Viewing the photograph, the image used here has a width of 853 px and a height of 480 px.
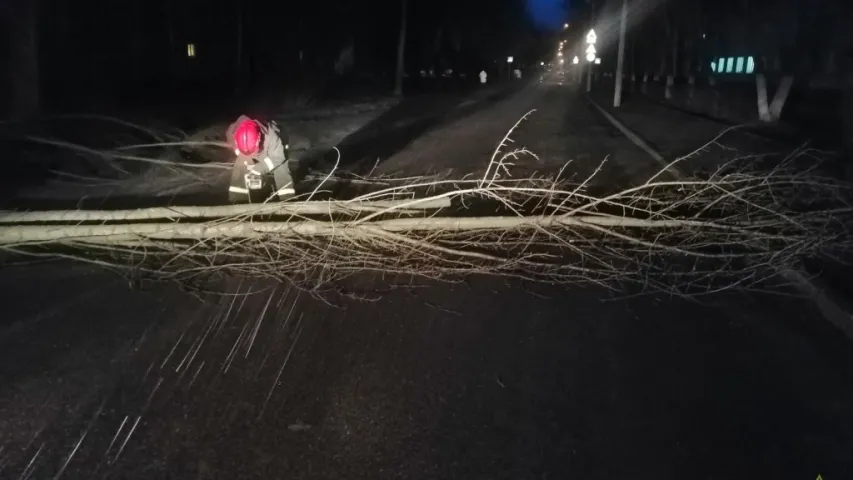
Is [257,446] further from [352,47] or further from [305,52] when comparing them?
[352,47]

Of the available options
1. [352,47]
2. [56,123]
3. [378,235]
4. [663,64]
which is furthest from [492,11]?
[378,235]

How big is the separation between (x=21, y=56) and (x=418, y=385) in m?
14.1

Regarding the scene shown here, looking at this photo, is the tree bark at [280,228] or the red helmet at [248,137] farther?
the red helmet at [248,137]

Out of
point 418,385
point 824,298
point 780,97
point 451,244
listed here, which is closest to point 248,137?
point 451,244

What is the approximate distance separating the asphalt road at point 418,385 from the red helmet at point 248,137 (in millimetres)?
2227

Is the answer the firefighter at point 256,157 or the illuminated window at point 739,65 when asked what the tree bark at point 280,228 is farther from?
the illuminated window at point 739,65

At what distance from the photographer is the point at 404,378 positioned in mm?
4254

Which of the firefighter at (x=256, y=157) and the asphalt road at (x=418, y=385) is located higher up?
the firefighter at (x=256, y=157)

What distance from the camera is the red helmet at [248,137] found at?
25.0 ft

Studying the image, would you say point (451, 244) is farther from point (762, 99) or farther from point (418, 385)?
point (762, 99)

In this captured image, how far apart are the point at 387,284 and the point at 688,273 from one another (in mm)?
2546

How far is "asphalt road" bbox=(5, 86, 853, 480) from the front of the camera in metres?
3.43

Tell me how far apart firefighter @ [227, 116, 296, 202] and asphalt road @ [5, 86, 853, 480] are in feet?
7.17

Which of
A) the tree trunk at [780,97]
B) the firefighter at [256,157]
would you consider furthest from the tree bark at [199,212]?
the tree trunk at [780,97]
